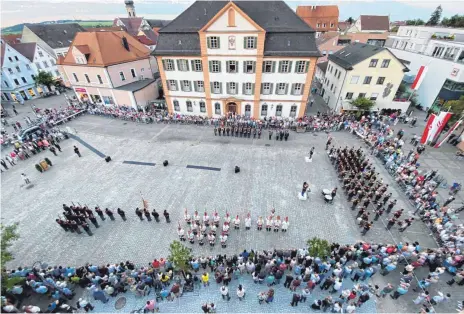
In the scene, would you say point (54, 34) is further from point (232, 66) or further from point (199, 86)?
point (232, 66)

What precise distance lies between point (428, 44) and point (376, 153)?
2772cm

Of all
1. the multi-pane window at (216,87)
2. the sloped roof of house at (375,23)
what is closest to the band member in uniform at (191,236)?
the multi-pane window at (216,87)

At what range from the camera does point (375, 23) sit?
59.2 metres

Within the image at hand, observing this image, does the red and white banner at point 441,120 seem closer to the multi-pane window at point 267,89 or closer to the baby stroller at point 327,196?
the baby stroller at point 327,196

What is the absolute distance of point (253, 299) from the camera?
1202 cm

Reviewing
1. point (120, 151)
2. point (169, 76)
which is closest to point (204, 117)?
point (169, 76)

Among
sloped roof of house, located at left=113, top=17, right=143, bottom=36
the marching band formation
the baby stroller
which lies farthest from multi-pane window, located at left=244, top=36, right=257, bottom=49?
sloped roof of house, located at left=113, top=17, right=143, bottom=36

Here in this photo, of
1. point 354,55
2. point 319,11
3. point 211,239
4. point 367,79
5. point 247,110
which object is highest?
point 319,11

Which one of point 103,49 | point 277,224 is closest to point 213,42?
point 103,49

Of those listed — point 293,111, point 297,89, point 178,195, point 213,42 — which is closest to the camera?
point 178,195

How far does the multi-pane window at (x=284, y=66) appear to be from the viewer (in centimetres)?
2647

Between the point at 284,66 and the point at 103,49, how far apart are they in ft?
91.6

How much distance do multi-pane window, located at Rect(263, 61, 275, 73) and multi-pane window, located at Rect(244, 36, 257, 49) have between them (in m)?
2.52

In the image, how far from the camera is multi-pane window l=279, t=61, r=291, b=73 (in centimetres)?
2647
